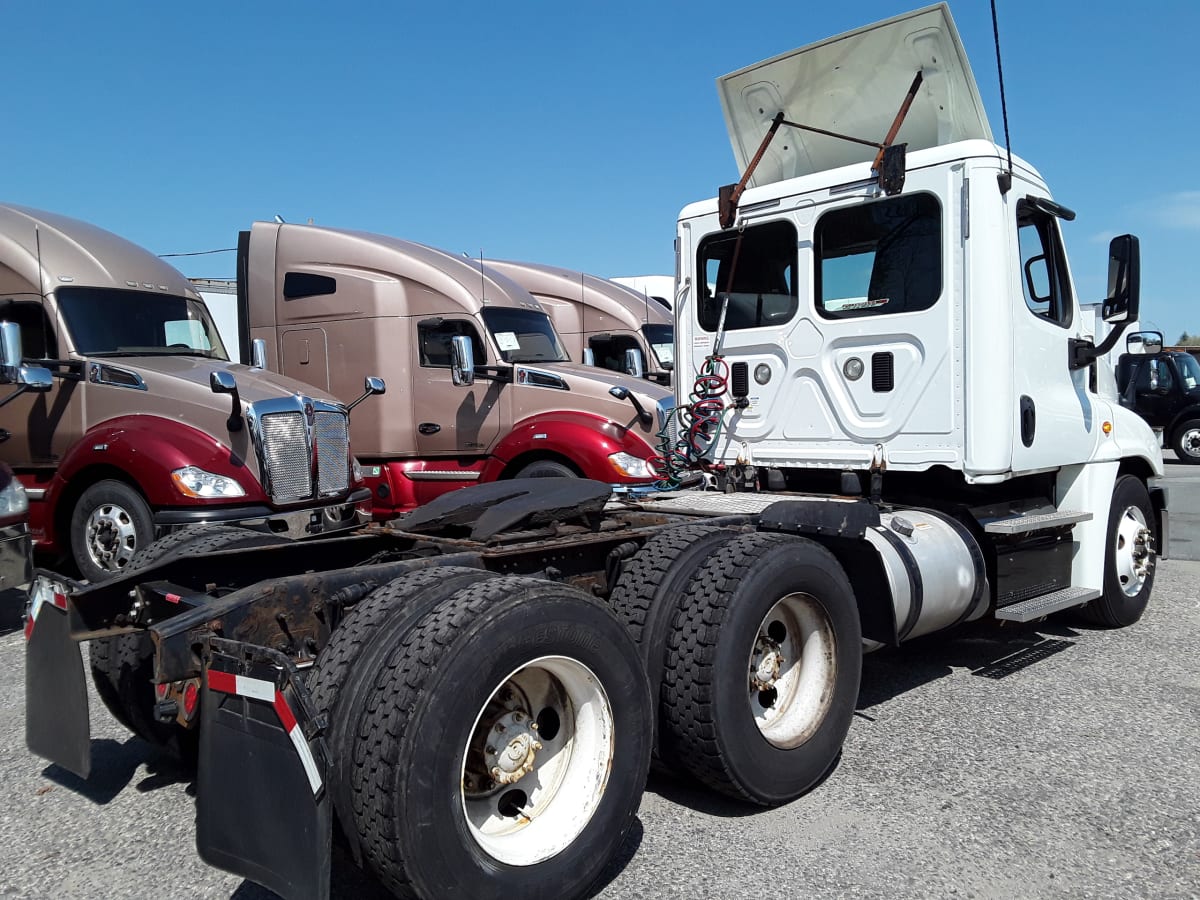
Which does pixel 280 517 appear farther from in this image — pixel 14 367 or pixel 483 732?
pixel 483 732

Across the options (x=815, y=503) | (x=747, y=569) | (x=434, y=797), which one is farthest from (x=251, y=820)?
(x=815, y=503)

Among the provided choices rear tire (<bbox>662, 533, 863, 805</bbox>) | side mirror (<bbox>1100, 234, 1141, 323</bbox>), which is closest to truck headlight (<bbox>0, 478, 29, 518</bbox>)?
rear tire (<bbox>662, 533, 863, 805</bbox>)

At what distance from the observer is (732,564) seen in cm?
379

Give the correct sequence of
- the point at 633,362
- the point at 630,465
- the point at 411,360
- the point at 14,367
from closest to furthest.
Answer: the point at 14,367 < the point at 630,465 < the point at 411,360 < the point at 633,362

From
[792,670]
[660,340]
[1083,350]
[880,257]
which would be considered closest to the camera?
[792,670]

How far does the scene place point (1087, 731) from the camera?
4.58 m

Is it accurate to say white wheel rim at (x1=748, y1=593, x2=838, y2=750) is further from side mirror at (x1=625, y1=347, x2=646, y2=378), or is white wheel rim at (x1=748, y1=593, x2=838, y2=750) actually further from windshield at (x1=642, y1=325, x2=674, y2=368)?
windshield at (x1=642, y1=325, x2=674, y2=368)

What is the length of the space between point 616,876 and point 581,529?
59.0 inches

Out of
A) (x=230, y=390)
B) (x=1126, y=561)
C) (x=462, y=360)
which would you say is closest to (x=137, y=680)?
(x=230, y=390)

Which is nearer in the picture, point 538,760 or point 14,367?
point 538,760

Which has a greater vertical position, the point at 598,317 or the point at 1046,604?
the point at 598,317

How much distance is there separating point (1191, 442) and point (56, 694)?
836 inches

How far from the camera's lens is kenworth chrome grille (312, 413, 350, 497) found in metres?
7.84

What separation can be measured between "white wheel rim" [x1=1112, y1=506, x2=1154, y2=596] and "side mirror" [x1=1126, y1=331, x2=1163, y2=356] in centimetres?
114
